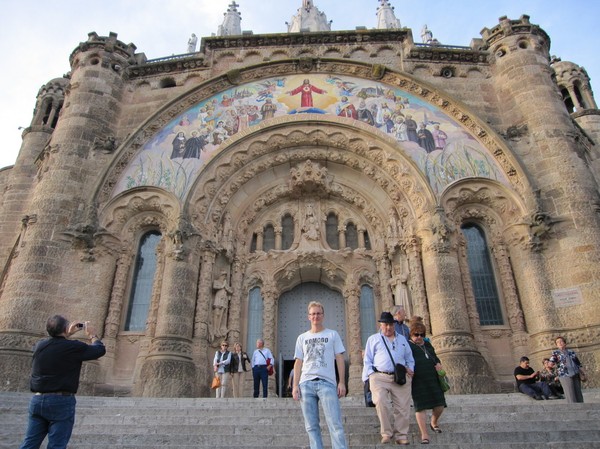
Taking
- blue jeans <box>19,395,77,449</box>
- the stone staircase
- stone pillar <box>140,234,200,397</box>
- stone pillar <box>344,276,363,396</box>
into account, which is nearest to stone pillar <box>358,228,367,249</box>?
stone pillar <box>344,276,363,396</box>

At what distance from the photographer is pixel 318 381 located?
13.9ft

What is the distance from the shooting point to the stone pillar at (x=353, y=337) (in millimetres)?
12273

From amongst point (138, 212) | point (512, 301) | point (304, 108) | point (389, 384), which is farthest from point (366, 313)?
point (389, 384)

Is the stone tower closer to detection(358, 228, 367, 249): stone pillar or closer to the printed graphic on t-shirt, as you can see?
detection(358, 228, 367, 249): stone pillar

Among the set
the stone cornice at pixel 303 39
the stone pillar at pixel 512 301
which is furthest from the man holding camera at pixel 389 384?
the stone cornice at pixel 303 39

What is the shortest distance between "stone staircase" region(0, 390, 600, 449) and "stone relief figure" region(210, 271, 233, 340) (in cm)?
479

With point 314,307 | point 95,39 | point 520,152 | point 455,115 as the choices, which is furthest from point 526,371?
point 95,39

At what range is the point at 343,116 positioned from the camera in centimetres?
1492

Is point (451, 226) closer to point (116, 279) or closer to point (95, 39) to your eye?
point (116, 279)

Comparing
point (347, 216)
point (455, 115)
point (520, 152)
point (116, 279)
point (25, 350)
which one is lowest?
point (25, 350)

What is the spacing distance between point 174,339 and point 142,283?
110 inches

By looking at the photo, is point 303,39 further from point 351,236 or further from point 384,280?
point 384,280

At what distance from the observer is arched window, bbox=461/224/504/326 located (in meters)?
12.6

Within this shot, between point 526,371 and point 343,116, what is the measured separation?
372 inches
